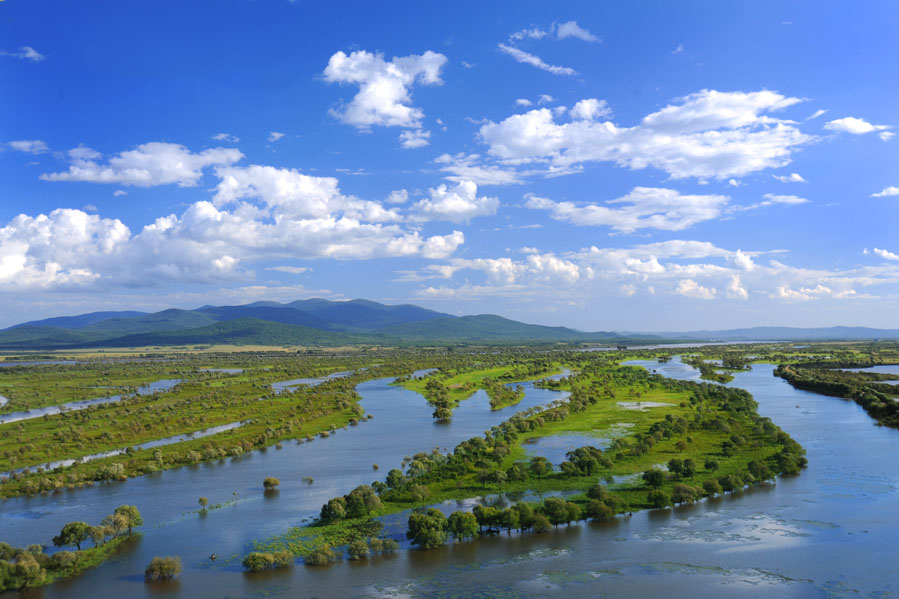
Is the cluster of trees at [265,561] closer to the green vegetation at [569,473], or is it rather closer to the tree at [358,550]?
the green vegetation at [569,473]

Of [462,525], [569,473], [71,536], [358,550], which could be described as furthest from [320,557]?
[569,473]

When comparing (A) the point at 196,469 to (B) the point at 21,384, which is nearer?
(A) the point at 196,469

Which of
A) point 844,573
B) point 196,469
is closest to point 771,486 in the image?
point 844,573

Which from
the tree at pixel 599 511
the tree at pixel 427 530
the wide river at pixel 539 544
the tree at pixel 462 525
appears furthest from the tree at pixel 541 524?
the tree at pixel 427 530

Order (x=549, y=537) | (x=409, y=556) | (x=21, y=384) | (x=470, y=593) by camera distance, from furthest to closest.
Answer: (x=21, y=384)
(x=549, y=537)
(x=409, y=556)
(x=470, y=593)

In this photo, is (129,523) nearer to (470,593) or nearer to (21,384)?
(470,593)

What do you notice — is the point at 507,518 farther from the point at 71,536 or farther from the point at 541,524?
the point at 71,536

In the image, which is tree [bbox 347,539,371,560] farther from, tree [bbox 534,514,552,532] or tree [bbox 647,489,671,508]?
tree [bbox 647,489,671,508]
